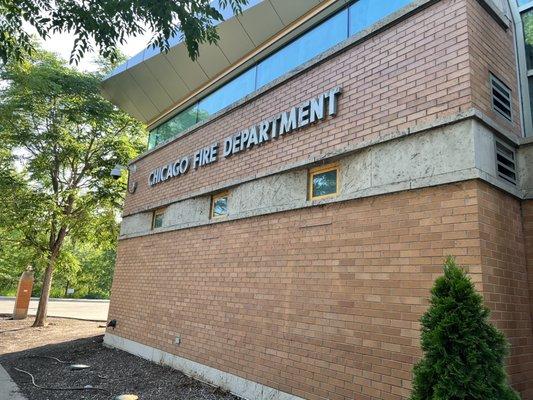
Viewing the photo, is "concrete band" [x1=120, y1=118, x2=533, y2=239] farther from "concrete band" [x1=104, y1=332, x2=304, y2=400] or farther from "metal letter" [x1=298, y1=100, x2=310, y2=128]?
"concrete band" [x1=104, y1=332, x2=304, y2=400]

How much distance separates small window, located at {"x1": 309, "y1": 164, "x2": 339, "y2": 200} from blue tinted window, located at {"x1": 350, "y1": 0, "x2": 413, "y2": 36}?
89.1 inches

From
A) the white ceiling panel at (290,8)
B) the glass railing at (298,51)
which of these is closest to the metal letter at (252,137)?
the glass railing at (298,51)

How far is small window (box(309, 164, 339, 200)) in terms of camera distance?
5.71 m

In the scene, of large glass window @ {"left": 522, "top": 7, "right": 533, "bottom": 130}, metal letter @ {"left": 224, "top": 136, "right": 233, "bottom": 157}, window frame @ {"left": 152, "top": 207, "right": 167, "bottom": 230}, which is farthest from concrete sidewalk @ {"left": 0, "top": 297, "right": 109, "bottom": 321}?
large glass window @ {"left": 522, "top": 7, "right": 533, "bottom": 130}

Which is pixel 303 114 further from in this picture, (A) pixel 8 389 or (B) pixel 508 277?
(A) pixel 8 389

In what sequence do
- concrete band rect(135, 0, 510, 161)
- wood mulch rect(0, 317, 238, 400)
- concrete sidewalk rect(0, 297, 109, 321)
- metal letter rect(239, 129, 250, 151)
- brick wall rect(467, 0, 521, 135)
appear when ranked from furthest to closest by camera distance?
concrete sidewalk rect(0, 297, 109, 321), metal letter rect(239, 129, 250, 151), wood mulch rect(0, 317, 238, 400), concrete band rect(135, 0, 510, 161), brick wall rect(467, 0, 521, 135)

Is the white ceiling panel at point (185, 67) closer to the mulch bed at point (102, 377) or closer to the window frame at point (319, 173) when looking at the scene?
the window frame at point (319, 173)

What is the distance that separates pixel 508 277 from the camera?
169 inches

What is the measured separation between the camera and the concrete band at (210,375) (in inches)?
227

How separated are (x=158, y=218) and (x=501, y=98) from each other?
26.2 feet

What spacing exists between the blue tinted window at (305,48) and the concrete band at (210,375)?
17.9 ft

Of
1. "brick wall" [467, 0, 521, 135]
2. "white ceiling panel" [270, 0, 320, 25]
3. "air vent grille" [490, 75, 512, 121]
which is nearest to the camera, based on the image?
"brick wall" [467, 0, 521, 135]

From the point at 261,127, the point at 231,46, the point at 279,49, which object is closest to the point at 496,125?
the point at 261,127

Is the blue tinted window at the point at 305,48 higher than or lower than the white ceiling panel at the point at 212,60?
lower
